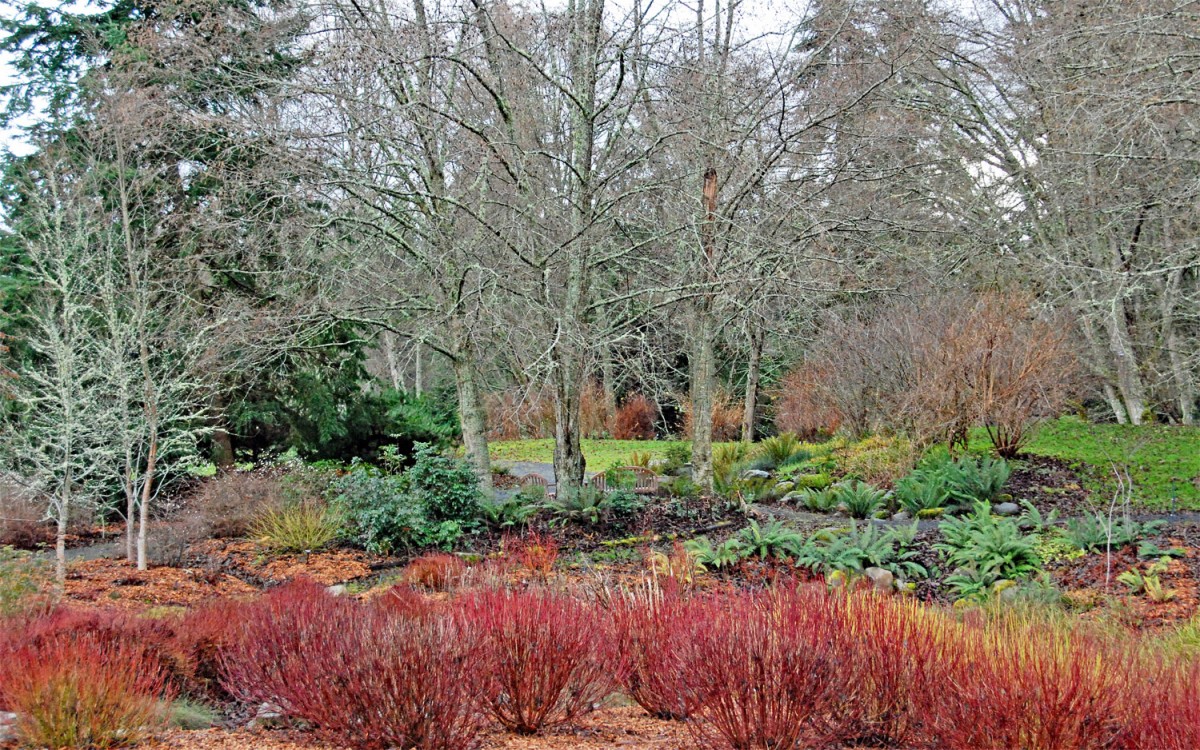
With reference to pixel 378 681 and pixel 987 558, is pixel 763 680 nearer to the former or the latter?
pixel 378 681

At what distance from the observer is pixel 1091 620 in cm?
603

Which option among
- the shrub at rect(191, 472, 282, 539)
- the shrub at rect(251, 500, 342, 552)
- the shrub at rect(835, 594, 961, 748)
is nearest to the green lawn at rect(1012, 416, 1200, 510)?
the shrub at rect(835, 594, 961, 748)

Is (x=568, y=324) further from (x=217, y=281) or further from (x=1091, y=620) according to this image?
(x=217, y=281)

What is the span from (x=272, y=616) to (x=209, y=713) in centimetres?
65

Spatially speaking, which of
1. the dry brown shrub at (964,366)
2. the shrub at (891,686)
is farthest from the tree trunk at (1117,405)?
the shrub at (891,686)

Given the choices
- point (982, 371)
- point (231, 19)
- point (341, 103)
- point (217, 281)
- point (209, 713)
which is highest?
point (231, 19)

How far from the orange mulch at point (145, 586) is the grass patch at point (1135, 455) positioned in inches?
436

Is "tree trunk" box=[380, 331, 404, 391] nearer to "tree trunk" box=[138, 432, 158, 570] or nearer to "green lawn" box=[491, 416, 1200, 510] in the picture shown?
"green lawn" box=[491, 416, 1200, 510]

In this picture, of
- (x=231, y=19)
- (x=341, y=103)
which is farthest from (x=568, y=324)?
(x=231, y=19)

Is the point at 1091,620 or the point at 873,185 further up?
the point at 873,185

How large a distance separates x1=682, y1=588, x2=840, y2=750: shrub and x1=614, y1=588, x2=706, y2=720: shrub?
10cm

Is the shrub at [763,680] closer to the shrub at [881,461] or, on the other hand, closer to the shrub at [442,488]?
the shrub at [442,488]

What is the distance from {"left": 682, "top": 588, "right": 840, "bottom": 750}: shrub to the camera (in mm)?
3373

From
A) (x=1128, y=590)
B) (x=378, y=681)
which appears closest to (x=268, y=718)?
(x=378, y=681)
